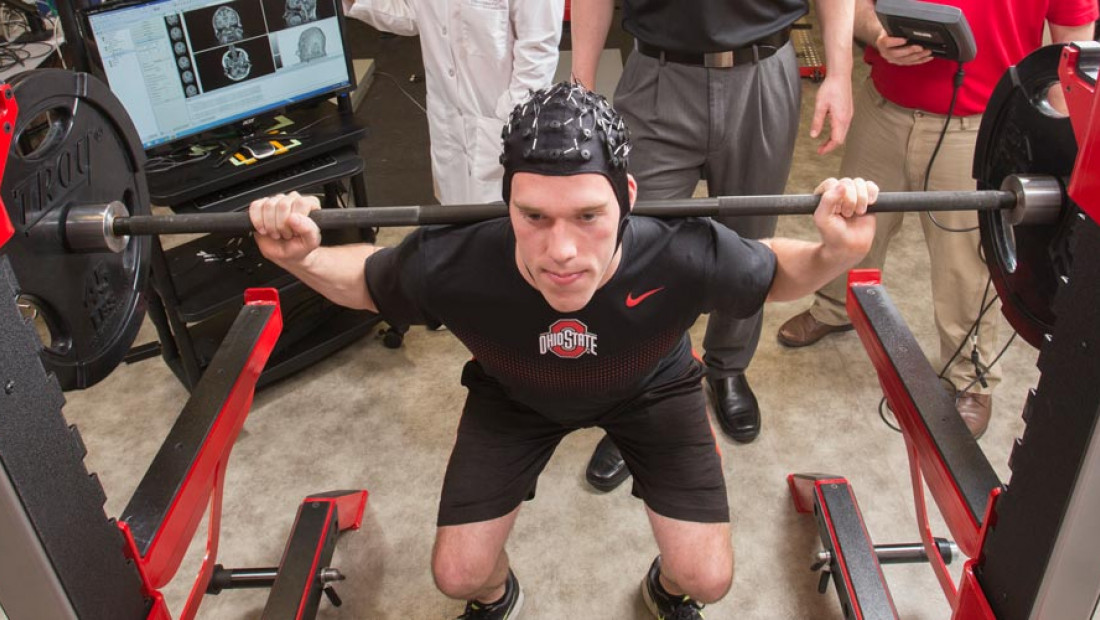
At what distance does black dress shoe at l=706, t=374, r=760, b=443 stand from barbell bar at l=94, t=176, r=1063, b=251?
130 centimetres

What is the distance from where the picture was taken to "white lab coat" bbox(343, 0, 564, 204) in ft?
8.59

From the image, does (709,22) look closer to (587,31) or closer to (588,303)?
(587,31)

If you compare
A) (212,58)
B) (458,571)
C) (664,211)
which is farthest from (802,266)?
(212,58)

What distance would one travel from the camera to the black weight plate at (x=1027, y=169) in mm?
1450

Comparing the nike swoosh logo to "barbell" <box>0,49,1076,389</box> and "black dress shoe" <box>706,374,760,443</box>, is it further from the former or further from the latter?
"black dress shoe" <box>706,374,760,443</box>

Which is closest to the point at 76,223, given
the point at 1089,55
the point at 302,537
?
the point at 302,537

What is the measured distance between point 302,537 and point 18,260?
1.09 m

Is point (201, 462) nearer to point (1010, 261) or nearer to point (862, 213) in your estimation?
point (862, 213)

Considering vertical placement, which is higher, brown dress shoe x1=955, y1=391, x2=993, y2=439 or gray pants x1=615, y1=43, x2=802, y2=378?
gray pants x1=615, y1=43, x2=802, y2=378

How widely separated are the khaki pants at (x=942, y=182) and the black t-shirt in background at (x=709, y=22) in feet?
1.81

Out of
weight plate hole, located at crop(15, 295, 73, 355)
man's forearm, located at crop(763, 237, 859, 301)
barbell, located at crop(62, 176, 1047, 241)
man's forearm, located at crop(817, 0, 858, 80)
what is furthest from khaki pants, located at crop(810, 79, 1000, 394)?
weight plate hole, located at crop(15, 295, 73, 355)

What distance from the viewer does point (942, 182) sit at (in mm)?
2508

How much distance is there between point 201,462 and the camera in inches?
70.2

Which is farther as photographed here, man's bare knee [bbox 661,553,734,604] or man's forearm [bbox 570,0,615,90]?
man's forearm [bbox 570,0,615,90]
